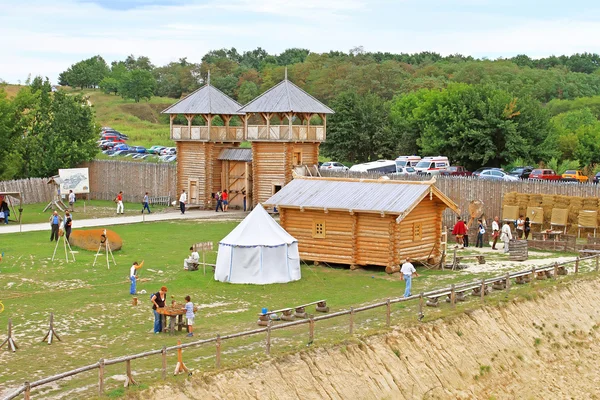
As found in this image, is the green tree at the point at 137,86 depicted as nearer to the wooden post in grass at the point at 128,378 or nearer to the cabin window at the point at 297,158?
the cabin window at the point at 297,158

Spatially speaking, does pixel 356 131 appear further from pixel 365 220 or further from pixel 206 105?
pixel 365 220

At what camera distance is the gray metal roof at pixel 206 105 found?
54.1m

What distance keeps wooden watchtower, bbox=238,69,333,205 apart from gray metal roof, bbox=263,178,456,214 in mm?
14210

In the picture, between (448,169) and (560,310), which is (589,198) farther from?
(448,169)

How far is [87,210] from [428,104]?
30.2 m

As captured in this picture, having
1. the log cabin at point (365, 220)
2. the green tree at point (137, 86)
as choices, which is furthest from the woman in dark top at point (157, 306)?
the green tree at point (137, 86)

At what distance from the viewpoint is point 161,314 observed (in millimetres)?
24516

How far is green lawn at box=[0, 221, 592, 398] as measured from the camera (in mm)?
21844

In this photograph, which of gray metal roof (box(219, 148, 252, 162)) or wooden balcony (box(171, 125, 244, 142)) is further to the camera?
wooden balcony (box(171, 125, 244, 142))

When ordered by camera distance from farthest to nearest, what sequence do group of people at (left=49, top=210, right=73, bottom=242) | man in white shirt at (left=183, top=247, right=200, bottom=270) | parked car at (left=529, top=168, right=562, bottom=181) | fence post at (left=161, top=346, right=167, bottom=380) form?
parked car at (left=529, top=168, right=562, bottom=181) < group of people at (left=49, top=210, right=73, bottom=242) < man in white shirt at (left=183, top=247, right=200, bottom=270) < fence post at (left=161, top=346, right=167, bottom=380)

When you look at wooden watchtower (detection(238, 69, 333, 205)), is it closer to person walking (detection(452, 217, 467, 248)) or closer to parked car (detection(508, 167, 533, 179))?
person walking (detection(452, 217, 467, 248))

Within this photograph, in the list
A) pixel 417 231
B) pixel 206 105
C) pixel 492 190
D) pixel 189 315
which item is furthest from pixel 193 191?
pixel 189 315

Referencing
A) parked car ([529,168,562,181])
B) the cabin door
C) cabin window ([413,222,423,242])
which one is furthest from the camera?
parked car ([529,168,562,181])

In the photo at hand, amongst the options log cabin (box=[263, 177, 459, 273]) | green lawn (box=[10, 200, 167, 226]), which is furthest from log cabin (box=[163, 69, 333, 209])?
log cabin (box=[263, 177, 459, 273])
